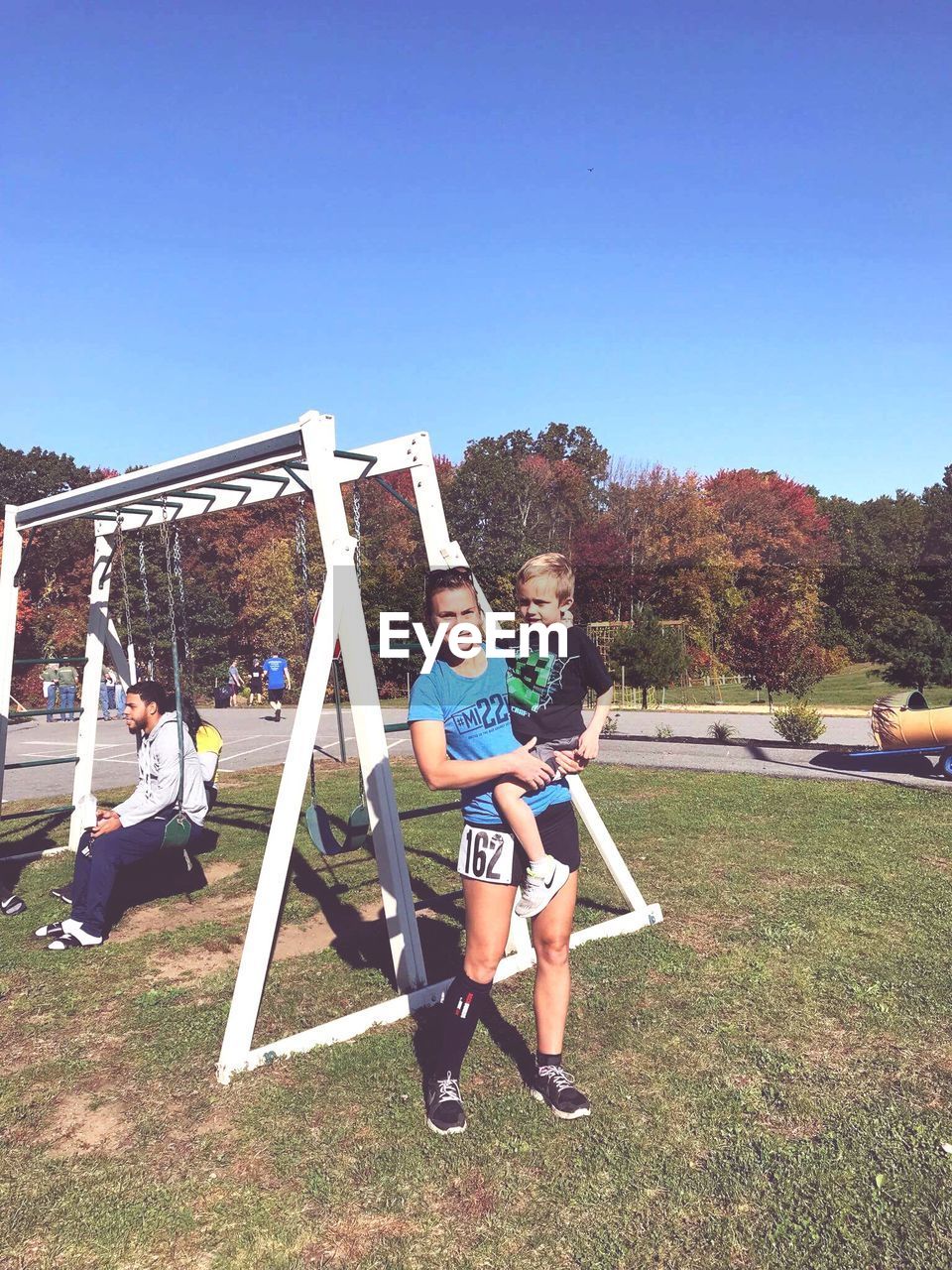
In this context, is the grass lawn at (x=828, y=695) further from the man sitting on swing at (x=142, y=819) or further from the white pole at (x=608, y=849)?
the man sitting on swing at (x=142, y=819)

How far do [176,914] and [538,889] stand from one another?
12.1 feet

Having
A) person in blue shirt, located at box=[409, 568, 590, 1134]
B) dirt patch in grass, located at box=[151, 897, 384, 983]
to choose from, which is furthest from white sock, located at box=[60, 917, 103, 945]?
person in blue shirt, located at box=[409, 568, 590, 1134]

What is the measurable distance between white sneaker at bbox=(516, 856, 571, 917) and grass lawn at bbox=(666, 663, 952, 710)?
2014 cm

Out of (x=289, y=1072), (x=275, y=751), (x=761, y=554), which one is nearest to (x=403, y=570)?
(x=275, y=751)

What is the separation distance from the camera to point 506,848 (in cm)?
288

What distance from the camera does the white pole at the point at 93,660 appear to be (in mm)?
6875

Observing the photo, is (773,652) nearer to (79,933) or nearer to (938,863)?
(938,863)

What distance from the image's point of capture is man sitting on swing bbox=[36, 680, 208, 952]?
199 inches

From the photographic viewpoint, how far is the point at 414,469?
4836 mm

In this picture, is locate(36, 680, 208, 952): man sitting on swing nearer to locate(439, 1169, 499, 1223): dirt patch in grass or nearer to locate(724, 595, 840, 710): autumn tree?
locate(439, 1169, 499, 1223): dirt patch in grass

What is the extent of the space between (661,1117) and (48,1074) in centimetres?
247

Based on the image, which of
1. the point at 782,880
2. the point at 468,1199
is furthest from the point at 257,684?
the point at 468,1199

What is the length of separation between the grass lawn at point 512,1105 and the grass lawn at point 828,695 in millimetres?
18064

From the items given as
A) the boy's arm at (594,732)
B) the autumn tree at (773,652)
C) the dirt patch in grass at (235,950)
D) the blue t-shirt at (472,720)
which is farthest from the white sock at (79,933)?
the autumn tree at (773,652)
